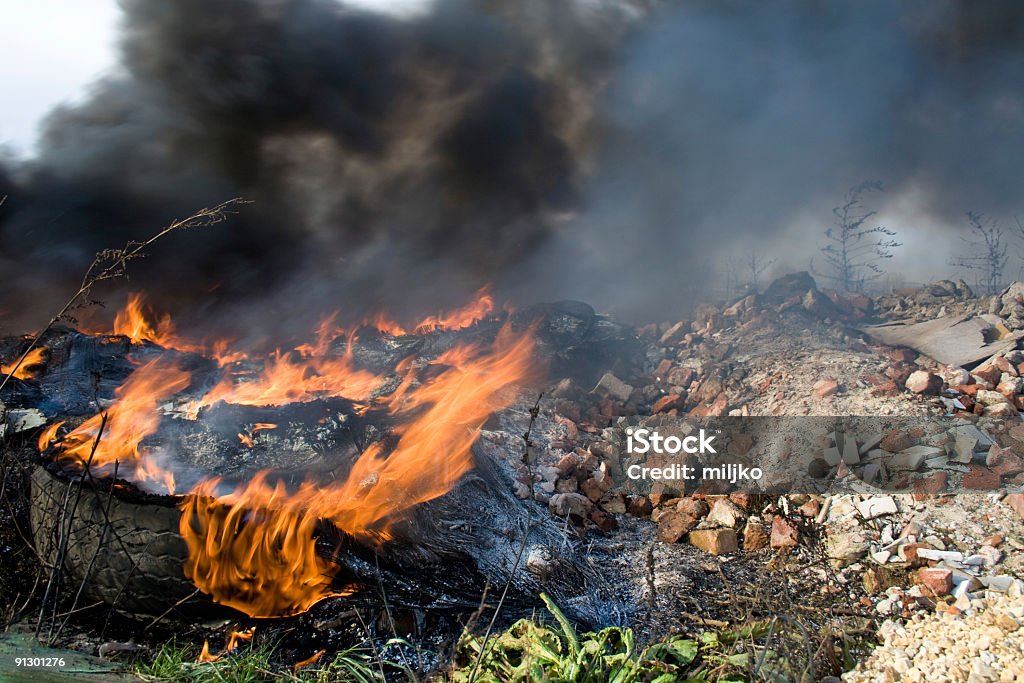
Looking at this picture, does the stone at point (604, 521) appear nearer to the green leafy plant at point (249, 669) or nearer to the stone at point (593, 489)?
the stone at point (593, 489)

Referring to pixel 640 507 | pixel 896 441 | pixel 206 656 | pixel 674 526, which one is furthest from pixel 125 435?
pixel 896 441

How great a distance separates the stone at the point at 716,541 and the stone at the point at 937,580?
118 centimetres

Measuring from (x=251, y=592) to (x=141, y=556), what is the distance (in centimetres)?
65

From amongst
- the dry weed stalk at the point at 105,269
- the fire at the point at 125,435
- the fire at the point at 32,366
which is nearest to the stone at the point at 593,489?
the fire at the point at 125,435

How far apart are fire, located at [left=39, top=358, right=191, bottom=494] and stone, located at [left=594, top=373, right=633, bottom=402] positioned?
16.4 ft

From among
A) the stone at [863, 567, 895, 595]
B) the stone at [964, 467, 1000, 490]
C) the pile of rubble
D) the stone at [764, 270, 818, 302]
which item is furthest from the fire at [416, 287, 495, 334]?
the stone at [964, 467, 1000, 490]

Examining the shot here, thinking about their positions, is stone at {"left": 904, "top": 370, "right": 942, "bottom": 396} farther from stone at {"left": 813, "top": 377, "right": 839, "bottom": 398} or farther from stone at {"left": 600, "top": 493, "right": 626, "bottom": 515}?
stone at {"left": 600, "top": 493, "right": 626, "bottom": 515}

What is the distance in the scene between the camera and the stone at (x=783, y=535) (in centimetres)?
415

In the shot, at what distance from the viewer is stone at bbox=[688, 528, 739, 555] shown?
420cm

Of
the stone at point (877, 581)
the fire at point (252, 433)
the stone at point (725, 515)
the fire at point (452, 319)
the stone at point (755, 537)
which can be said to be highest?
the fire at point (452, 319)

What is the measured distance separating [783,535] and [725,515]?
0.44 metres

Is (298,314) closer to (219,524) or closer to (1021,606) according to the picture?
(219,524)

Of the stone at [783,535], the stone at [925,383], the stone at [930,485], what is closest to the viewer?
the stone at [783,535]

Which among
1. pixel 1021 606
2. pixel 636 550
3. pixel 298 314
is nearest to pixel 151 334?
pixel 298 314
